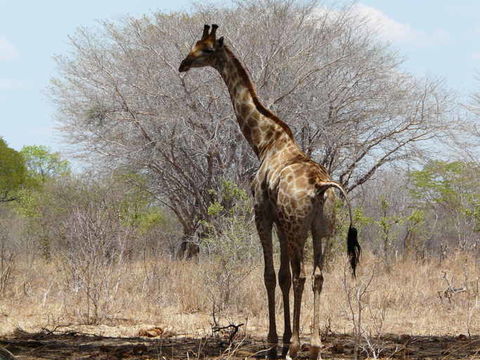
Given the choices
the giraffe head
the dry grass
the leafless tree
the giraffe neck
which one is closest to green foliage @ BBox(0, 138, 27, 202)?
the leafless tree

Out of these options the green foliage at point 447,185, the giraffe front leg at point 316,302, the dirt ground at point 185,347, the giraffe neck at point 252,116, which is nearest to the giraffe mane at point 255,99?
the giraffe neck at point 252,116

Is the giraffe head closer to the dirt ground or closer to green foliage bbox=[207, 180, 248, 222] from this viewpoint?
the dirt ground

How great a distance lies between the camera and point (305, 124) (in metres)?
20.8

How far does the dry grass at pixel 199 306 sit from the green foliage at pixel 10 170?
2058cm

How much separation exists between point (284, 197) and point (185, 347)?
1929 millimetres

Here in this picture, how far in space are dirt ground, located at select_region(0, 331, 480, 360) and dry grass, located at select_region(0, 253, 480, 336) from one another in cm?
59

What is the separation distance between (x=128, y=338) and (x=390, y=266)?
333 inches

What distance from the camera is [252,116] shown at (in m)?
7.50

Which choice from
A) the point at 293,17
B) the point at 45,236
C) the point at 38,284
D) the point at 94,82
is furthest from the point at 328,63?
the point at 38,284

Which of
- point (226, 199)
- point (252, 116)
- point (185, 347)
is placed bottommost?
point (185, 347)

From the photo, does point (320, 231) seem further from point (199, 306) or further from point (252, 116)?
point (199, 306)

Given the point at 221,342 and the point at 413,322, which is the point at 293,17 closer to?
the point at 413,322

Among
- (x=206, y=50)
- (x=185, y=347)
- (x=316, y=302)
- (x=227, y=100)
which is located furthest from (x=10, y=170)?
(x=316, y=302)

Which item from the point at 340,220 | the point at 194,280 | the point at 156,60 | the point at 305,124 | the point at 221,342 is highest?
the point at 156,60
